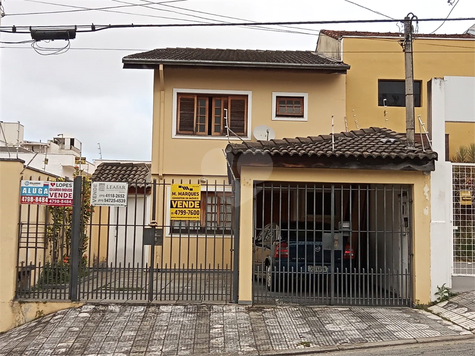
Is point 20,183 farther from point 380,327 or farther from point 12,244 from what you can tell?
point 380,327

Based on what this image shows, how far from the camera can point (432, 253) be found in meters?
8.95

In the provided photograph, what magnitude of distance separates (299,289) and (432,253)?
262 centimetres

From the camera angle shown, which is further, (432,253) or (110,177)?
(110,177)

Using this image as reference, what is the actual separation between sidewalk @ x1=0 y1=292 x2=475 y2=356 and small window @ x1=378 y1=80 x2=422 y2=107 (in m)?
9.39

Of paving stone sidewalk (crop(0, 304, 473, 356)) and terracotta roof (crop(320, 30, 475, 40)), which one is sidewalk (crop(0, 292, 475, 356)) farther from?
terracotta roof (crop(320, 30, 475, 40))

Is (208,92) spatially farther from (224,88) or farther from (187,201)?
(187,201)

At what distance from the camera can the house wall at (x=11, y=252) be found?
839cm

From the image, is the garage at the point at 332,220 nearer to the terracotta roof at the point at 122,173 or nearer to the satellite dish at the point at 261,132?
the satellite dish at the point at 261,132

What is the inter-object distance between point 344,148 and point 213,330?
4.27 meters

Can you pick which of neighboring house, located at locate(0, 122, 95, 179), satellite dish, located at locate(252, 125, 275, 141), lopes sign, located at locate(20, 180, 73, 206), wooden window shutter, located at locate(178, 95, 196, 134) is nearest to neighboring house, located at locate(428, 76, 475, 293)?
satellite dish, located at locate(252, 125, 275, 141)

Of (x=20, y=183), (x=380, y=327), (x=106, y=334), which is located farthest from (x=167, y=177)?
A: (x=380, y=327)

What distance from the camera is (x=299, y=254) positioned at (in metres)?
9.80

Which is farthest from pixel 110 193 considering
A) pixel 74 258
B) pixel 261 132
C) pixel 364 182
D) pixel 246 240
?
pixel 261 132

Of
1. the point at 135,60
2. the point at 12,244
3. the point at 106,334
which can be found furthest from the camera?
the point at 135,60
